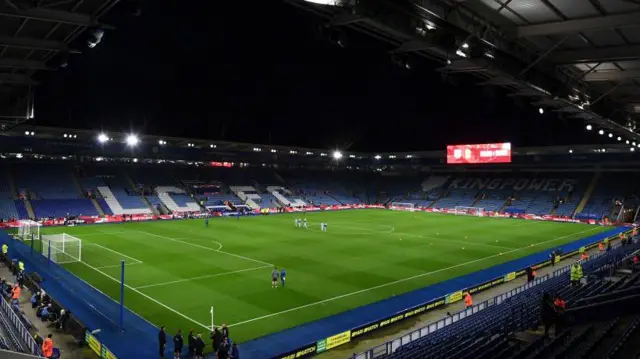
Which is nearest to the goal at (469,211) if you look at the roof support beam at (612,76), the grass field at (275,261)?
the grass field at (275,261)

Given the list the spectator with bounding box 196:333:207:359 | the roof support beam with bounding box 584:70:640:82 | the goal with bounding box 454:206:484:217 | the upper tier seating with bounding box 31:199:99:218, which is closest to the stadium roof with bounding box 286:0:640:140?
the roof support beam with bounding box 584:70:640:82

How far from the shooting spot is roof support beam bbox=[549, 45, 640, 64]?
11.7 metres

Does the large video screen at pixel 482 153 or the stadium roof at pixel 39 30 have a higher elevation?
the large video screen at pixel 482 153

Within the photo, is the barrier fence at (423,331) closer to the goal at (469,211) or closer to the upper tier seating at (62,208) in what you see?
the goal at (469,211)

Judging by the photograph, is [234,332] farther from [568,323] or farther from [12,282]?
[12,282]

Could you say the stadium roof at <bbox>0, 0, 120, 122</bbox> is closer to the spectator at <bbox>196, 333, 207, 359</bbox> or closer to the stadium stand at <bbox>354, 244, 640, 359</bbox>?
the spectator at <bbox>196, 333, 207, 359</bbox>

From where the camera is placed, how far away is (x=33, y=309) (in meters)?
20.1

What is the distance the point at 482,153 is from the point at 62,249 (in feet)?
160

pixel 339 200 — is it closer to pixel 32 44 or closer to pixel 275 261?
pixel 275 261

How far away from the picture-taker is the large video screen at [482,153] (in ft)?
186

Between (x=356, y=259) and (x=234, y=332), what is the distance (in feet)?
49.5

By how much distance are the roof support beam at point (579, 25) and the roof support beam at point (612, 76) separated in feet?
20.4

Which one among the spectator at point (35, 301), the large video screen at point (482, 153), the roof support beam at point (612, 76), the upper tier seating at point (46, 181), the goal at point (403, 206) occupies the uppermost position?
the large video screen at point (482, 153)

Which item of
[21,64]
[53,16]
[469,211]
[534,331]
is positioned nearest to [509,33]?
[534,331]
